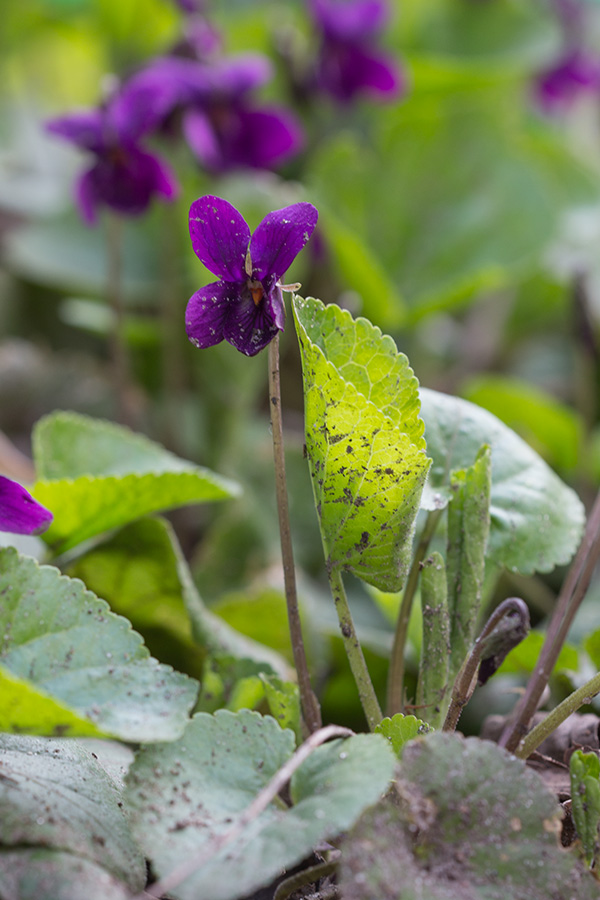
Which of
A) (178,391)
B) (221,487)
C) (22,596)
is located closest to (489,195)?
(178,391)

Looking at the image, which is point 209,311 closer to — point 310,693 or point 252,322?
point 252,322

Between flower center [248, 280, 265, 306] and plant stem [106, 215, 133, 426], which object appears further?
plant stem [106, 215, 133, 426]

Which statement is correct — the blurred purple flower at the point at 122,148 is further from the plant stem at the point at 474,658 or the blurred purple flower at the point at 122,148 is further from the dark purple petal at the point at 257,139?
the plant stem at the point at 474,658

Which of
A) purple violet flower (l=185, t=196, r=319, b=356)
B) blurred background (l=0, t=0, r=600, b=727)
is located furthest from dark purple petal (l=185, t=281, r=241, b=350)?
blurred background (l=0, t=0, r=600, b=727)

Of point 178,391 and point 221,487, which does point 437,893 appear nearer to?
point 221,487

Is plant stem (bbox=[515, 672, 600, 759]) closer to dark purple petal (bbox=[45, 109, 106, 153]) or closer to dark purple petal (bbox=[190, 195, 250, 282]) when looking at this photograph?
dark purple petal (bbox=[190, 195, 250, 282])

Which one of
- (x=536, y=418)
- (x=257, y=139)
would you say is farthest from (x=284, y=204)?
(x=536, y=418)

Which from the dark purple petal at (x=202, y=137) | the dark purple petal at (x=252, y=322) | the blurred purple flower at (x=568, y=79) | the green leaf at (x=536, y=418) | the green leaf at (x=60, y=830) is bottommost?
the green leaf at (x=60, y=830)

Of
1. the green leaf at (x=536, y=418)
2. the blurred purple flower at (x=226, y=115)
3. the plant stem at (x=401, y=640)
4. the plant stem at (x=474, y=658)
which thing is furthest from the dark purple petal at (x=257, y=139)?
the plant stem at (x=474, y=658)

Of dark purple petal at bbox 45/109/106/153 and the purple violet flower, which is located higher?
dark purple petal at bbox 45/109/106/153
